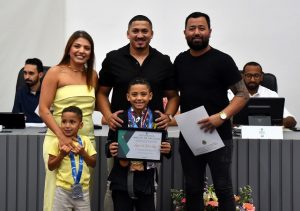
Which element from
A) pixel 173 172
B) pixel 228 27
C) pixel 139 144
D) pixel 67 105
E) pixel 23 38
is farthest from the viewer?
pixel 23 38

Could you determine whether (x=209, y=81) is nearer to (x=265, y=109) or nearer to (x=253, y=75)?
(x=265, y=109)

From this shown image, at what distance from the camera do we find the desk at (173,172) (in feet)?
10.0

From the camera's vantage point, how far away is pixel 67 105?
8.49 ft

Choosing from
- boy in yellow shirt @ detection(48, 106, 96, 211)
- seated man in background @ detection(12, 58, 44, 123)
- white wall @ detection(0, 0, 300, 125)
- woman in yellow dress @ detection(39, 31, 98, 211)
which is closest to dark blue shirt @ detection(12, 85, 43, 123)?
seated man in background @ detection(12, 58, 44, 123)

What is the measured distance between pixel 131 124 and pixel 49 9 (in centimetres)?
329

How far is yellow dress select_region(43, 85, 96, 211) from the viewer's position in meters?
2.58

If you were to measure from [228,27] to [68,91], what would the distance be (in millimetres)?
3086

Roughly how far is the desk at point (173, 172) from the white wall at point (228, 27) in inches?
88.3

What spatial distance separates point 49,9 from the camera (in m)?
5.39

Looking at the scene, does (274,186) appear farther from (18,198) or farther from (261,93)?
(18,198)

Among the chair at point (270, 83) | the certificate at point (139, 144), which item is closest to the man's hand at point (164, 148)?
the certificate at point (139, 144)

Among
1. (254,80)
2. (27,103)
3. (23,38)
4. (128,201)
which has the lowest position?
(128,201)

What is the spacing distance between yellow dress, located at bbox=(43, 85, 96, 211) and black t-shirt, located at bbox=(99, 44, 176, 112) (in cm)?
15

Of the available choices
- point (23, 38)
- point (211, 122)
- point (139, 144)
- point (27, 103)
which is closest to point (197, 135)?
point (211, 122)
